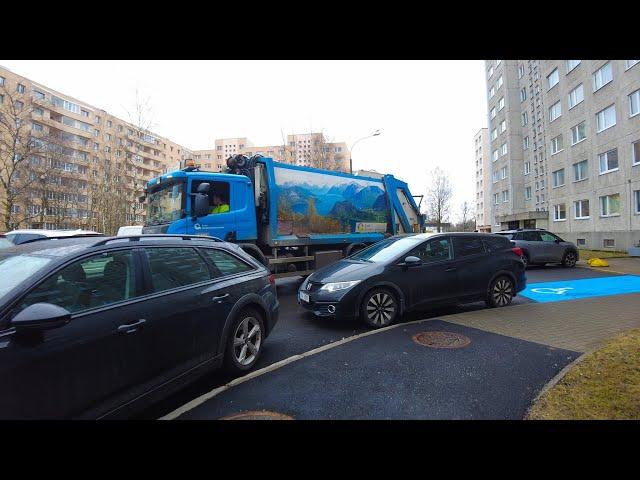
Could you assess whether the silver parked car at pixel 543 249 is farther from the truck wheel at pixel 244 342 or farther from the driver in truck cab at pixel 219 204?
the truck wheel at pixel 244 342

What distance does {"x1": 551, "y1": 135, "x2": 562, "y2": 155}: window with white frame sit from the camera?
1049 inches

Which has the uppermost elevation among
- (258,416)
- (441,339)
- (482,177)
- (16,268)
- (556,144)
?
(482,177)

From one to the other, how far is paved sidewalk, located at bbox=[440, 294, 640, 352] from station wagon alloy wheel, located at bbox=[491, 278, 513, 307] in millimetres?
199

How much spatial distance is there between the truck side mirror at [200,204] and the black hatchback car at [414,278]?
274cm

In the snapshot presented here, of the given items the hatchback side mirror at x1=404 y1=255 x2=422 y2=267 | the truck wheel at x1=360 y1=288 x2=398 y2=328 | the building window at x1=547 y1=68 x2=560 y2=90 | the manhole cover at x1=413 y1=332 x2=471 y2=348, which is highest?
the building window at x1=547 y1=68 x2=560 y2=90

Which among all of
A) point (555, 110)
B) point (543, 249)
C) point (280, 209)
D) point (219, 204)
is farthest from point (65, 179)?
point (555, 110)

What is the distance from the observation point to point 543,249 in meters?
13.3

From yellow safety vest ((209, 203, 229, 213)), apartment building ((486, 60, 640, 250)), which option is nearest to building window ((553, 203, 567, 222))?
apartment building ((486, 60, 640, 250))

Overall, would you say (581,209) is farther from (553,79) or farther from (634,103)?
(553,79)

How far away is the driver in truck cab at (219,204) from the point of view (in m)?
7.34

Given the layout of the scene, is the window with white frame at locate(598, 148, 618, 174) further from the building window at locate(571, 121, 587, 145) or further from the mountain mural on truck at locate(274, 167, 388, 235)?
the mountain mural on truck at locate(274, 167, 388, 235)

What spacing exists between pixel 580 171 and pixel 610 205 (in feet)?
14.7
